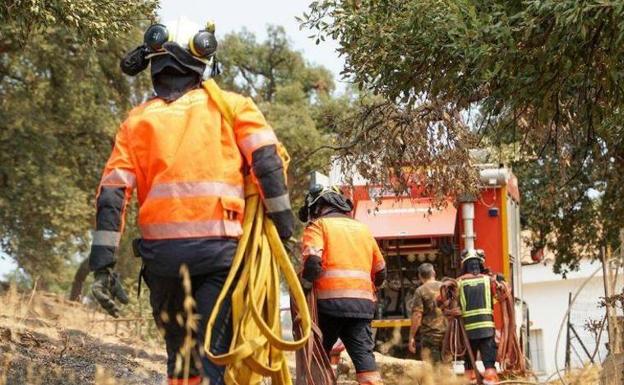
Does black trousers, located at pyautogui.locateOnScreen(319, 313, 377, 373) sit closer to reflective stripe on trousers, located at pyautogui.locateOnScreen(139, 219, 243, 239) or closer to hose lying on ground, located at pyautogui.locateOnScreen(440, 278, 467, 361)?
reflective stripe on trousers, located at pyautogui.locateOnScreen(139, 219, 243, 239)

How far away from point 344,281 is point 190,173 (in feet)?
10.6

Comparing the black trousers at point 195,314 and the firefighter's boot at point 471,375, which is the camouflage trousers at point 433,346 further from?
the black trousers at point 195,314

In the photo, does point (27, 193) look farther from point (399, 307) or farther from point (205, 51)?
point (205, 51)

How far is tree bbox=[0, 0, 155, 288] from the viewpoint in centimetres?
2248

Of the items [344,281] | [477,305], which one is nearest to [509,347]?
[477,305]

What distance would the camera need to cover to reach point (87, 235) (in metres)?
25.3

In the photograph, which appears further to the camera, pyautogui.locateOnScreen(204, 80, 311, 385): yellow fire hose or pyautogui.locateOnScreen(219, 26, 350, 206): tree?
pyautogui.locateOnScreen(219, 26, 350, 206): tree

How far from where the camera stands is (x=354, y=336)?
326 inches

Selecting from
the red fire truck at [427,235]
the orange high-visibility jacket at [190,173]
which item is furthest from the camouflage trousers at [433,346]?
the orange high-visibility jacket at [190,173]

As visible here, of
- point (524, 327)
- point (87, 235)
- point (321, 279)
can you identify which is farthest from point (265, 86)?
point (321, 279)

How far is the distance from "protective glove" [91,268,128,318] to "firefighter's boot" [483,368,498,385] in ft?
22.6

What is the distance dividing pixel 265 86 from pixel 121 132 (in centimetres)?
3066

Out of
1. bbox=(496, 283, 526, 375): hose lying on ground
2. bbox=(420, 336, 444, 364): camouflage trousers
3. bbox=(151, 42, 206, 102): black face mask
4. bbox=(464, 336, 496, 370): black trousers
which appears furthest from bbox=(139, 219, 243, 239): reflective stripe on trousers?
bbox=(420, 336, 444, 364): camouflage trousers

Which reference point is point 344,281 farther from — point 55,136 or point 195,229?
point 55,136
